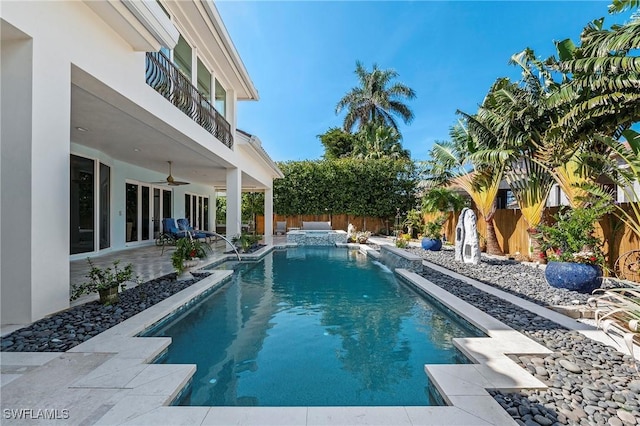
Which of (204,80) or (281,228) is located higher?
(204,80)

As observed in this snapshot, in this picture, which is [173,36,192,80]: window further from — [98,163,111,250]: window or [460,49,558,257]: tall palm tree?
[460,49,558,257]: tall palm tree

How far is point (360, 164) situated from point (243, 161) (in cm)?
1141

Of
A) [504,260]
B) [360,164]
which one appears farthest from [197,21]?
[360,164]

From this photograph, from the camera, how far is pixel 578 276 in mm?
6277

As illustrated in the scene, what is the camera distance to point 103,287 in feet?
16.5

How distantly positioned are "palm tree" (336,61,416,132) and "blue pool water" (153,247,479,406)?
2533 centimetres

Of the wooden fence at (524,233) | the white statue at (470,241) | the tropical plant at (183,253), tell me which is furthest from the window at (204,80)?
the wooden fence at (524,233)

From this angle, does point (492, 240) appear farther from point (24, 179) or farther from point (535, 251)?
point (24, 179)

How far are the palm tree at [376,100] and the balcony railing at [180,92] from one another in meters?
21.2

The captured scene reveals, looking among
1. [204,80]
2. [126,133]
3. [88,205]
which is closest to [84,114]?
[126,133]

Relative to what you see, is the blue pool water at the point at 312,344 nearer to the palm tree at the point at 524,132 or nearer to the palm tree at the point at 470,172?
the palm tree at the point at 524,132

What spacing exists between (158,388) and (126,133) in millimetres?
7819

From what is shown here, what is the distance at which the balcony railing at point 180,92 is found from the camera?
672 cm

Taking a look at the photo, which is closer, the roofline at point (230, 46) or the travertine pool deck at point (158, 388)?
the travertine pool deck at point (158, 388)
